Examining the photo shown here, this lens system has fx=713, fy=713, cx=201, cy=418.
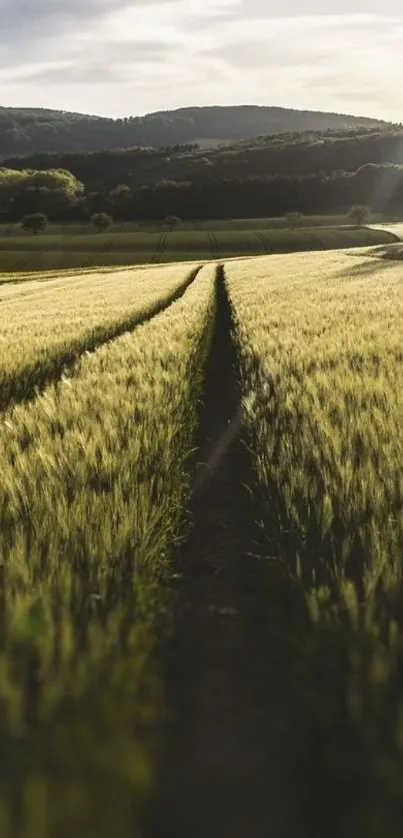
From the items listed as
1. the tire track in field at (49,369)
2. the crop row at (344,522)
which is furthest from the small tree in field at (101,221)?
the crop row at (344,522)

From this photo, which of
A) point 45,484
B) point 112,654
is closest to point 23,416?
point 45,484

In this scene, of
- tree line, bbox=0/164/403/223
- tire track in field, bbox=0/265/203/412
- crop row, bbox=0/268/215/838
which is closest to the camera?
crop row, bbox=0/268/215/838

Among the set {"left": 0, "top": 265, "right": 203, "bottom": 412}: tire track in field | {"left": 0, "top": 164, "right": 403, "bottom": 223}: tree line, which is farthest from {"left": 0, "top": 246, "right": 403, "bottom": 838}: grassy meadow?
{"left": 0, "top": 164, "right": 403, "bottom": 223}: tree line

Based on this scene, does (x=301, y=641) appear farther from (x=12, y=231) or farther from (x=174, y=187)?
(x=174, y=187)

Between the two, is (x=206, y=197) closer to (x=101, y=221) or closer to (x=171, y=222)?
(x=171, y=222)

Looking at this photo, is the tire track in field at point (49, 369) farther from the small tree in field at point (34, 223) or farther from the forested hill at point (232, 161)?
the forested hill at point (232, 161)

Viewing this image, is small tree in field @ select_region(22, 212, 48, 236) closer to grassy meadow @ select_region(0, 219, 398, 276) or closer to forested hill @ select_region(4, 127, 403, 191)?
grassy meadow @ select_region(0, 219, 398, 276)
